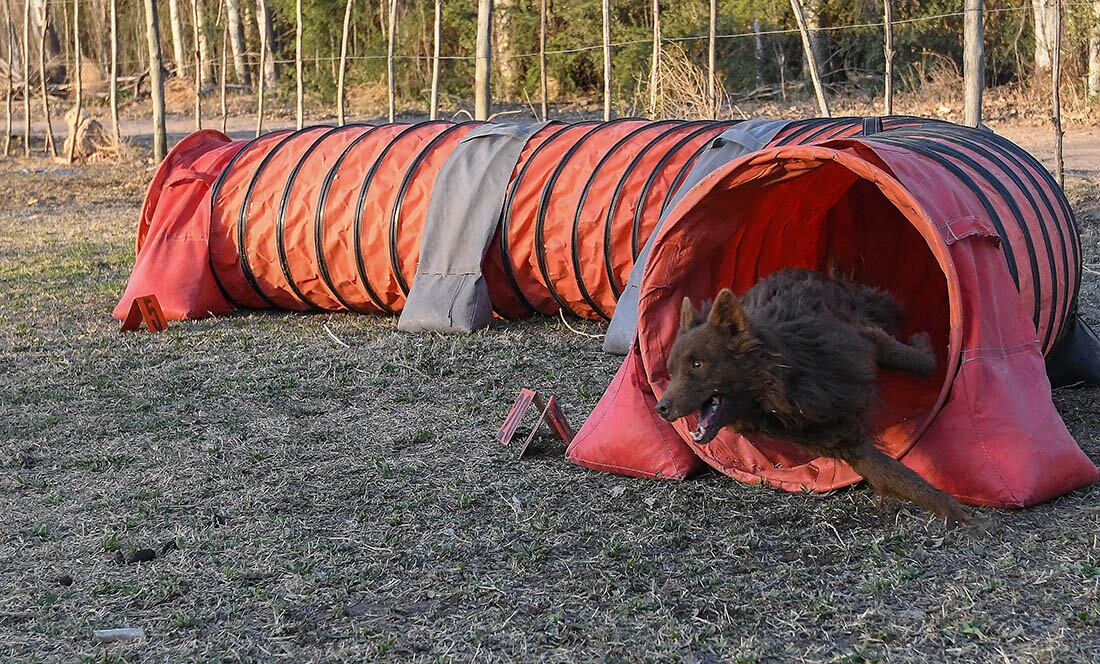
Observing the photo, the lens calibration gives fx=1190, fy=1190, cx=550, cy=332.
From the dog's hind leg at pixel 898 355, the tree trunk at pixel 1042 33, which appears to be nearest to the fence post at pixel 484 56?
the dog's hind leg at pixel 898 355

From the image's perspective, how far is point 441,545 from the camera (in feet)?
14.4

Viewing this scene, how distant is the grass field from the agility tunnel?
0.25 metres

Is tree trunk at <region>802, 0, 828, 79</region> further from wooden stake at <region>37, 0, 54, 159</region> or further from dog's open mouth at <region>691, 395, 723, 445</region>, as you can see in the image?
dog's open mouth at <region>691, 395, 723, 445</region>

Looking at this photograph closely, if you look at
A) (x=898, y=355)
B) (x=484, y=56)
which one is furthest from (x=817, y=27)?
(x=898, y=355)

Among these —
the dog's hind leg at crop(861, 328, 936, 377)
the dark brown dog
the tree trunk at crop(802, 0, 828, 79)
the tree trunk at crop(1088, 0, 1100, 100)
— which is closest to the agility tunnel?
the dog's hind leg at crop(861, 328, 936, 377)

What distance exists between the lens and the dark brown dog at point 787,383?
4199 mm

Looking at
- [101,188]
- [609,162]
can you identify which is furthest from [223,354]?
[101,188]

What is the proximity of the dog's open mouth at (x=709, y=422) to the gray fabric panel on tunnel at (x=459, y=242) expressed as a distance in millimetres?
3785

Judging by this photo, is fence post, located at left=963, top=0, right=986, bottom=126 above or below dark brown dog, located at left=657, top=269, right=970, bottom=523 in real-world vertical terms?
above

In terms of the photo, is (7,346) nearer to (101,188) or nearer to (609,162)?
(609,162)

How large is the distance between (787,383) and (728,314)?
322mm

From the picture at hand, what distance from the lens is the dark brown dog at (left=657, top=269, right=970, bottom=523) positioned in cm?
420

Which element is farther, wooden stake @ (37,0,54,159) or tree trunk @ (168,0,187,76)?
tree trunk @ (168,0,187,76)

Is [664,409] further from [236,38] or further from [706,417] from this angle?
[236,38]
